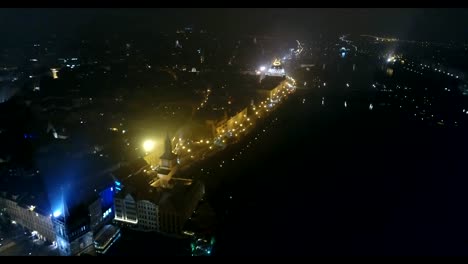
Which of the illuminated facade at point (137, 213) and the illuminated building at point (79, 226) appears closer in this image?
the illuminated building at point (79, 226)

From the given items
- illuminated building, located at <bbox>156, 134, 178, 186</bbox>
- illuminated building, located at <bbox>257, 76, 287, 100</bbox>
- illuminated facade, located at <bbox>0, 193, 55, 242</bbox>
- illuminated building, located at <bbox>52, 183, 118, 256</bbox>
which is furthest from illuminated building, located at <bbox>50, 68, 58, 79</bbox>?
illuminated building, located at <bbox>52, 183, 118, 256</bbox>

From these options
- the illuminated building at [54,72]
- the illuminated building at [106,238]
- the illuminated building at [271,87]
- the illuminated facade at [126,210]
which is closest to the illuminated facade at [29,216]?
the illuminated building at [106,238]

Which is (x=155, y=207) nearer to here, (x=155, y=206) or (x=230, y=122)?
(x=155, y=206)

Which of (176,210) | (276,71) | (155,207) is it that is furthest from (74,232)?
(276,71)

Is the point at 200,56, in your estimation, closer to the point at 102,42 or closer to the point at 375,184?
the point at 102,42

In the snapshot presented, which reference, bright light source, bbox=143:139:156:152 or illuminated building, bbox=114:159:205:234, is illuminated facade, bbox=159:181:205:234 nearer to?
illuminated building, bbox=114:159:205:234

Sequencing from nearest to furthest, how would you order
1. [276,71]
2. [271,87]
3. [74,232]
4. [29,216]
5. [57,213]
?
[74,232] → [57,213] → [29,216] → [271,87] → [276,71]

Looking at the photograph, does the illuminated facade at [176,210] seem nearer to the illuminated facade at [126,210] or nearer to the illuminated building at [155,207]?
the illuminated building at [155,207]

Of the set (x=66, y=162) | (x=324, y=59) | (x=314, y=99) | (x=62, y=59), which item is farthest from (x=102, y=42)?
(x=66, y=162)
